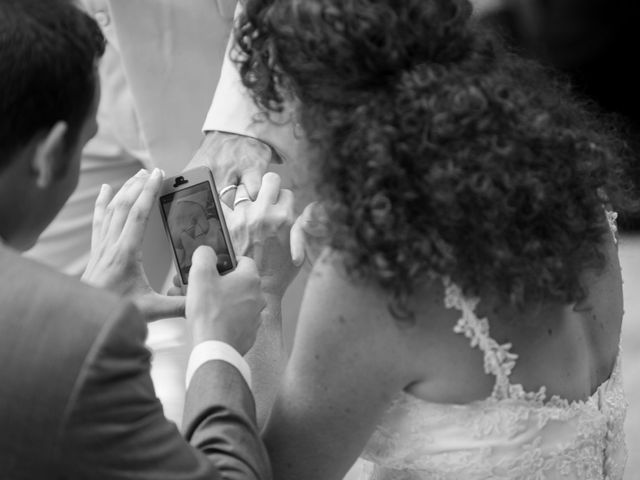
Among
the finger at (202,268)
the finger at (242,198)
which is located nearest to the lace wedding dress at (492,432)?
the finger at (202,268)

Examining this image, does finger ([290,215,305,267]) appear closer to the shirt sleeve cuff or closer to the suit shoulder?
the shirt sleeve cuff

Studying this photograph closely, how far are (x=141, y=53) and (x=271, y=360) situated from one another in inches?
45.9

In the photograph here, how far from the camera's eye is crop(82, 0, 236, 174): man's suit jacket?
9.06 ft

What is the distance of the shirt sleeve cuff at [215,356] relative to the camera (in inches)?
65.1

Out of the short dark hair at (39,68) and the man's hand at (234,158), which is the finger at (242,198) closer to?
the man's hand at (234,158)

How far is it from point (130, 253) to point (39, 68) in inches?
24.0

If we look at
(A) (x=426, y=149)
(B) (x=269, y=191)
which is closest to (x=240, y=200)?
(B) (x=269, y=191)

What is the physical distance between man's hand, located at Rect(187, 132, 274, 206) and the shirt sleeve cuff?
694 mm

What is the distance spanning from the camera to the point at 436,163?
5.02ft

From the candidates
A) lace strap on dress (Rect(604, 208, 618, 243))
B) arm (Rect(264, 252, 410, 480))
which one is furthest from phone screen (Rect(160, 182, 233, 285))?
lace strap on dress (Rect(604, 208, 618, 243))

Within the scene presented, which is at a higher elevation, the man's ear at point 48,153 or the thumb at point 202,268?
the man's ear at point 48,153

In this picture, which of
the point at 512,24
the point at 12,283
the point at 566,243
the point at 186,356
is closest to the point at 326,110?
the point at 566,243

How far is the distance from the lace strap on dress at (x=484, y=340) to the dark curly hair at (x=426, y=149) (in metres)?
0.02

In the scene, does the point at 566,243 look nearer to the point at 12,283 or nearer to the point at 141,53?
the point at 12,283
